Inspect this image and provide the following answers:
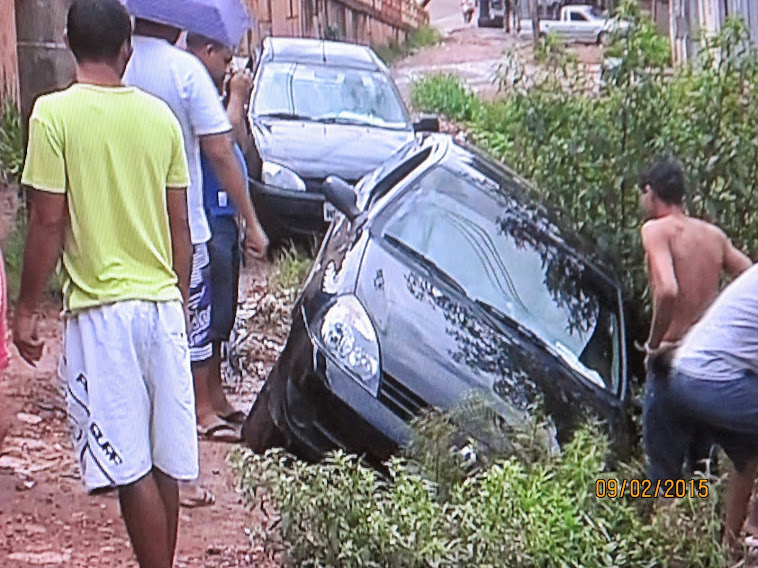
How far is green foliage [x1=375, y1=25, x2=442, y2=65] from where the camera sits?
119 feet

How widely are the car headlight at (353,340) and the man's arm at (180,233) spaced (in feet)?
2.83

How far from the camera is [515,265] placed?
20.8 ft

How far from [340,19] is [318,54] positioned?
20.0 m

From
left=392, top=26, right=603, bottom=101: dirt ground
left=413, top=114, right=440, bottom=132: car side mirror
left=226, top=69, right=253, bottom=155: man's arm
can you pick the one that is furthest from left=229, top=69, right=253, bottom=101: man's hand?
left=392, top=26, right=603, bottom=101: dirt ground

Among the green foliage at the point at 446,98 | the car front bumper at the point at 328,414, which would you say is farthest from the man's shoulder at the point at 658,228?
the green foliage at the point at 446,98

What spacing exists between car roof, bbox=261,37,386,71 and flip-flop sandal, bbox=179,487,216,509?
348 inches

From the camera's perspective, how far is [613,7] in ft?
24.2

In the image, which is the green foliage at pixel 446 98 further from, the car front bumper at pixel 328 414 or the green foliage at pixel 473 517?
the green foliage at pixel 473 517

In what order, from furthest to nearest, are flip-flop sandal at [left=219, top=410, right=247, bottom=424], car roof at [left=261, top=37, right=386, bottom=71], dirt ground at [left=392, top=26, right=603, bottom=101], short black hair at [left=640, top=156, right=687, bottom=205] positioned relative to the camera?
dirt ground at [left=392, top=26, right=603, bottom=101] → car roof at [left=261, top=37, right=386, bottom=71] → flip-flop sandal at [left=219, top=410, right=247, bottom=424] → short black hair at [left=640, top=156, right=687, bottom=205]

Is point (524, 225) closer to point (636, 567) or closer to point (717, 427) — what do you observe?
point (717, 427)

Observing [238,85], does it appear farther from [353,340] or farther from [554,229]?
[353,340]

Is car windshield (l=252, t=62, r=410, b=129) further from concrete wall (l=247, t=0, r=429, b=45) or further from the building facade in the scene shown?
concrete wall (l=247, t=0, r=429, b=45)

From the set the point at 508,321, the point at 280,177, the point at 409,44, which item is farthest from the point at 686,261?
the point at 409,44
